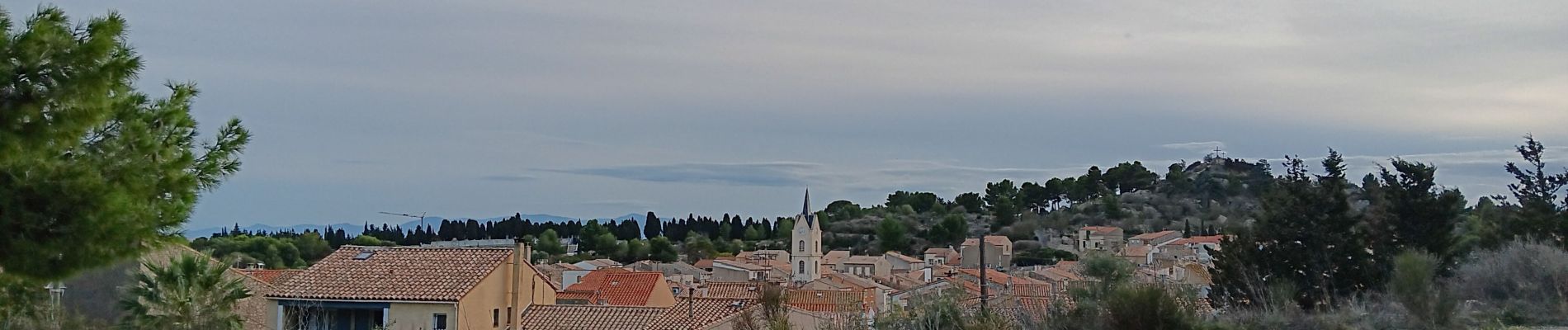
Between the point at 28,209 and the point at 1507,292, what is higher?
the point at 28,209

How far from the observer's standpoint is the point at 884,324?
36.5ft

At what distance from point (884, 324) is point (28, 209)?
738 centimetres

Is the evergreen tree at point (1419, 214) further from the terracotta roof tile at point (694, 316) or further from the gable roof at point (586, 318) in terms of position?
the gable roof at point (586, 318)

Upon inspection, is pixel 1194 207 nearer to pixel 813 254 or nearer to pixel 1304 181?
pixel 813 254

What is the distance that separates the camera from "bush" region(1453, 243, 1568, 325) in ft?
39.0

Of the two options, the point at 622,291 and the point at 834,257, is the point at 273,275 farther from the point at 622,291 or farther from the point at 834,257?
the point at 834,257

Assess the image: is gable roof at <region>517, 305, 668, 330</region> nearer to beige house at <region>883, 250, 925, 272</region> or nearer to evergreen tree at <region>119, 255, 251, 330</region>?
evergreen tree at <region>119, 255, 251, 330</region>

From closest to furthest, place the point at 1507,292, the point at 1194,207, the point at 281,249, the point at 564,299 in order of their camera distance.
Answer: the point at 1507,292, the point at 564,299, the point at 281,249, the point at 1194,207

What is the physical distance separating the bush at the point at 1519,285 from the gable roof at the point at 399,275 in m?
15.7

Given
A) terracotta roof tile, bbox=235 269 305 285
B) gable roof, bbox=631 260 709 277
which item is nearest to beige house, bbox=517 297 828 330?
terracotta roof tile, bbox=235 269 305 285

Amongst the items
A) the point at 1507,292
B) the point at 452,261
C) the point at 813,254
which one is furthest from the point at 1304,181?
the point at 813,254

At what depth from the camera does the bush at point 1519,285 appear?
1188 cm

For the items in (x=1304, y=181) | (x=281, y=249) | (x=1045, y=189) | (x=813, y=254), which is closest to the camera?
(x=1304, y=181)

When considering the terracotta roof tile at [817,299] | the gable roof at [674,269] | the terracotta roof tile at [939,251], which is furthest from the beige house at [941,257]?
the terracotta roof tile at [817,299]
